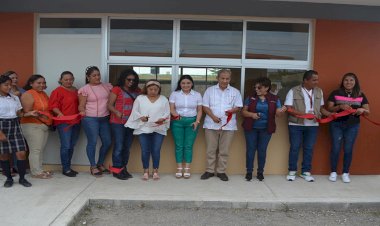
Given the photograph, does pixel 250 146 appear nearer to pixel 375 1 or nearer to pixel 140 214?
pixel 140 214

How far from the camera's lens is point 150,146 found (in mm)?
5777

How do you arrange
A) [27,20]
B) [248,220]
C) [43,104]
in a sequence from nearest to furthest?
[248,220]
[43,104]
[27,20]

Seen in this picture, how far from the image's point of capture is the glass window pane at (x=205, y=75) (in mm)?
6180

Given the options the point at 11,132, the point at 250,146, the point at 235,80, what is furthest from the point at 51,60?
the point at 250,146

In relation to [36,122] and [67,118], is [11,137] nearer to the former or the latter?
[36,122]

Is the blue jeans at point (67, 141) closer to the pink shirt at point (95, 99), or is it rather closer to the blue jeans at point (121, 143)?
the pink shirt at point (95, 99)

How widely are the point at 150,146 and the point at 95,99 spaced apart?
1.14 metres

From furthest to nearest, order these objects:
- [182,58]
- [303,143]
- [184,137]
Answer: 1. [182,58]
2. [303,143]
3. [184,137]

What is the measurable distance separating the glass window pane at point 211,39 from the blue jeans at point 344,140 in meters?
1.99

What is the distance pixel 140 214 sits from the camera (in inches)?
181

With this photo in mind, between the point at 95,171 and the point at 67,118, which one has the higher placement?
the point at 67,118

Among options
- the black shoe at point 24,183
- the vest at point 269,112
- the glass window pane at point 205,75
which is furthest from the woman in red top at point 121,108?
the vest at point 269,112

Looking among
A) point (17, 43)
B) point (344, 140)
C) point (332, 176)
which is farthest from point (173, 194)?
point (17, 43)

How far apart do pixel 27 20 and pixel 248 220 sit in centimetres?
471
